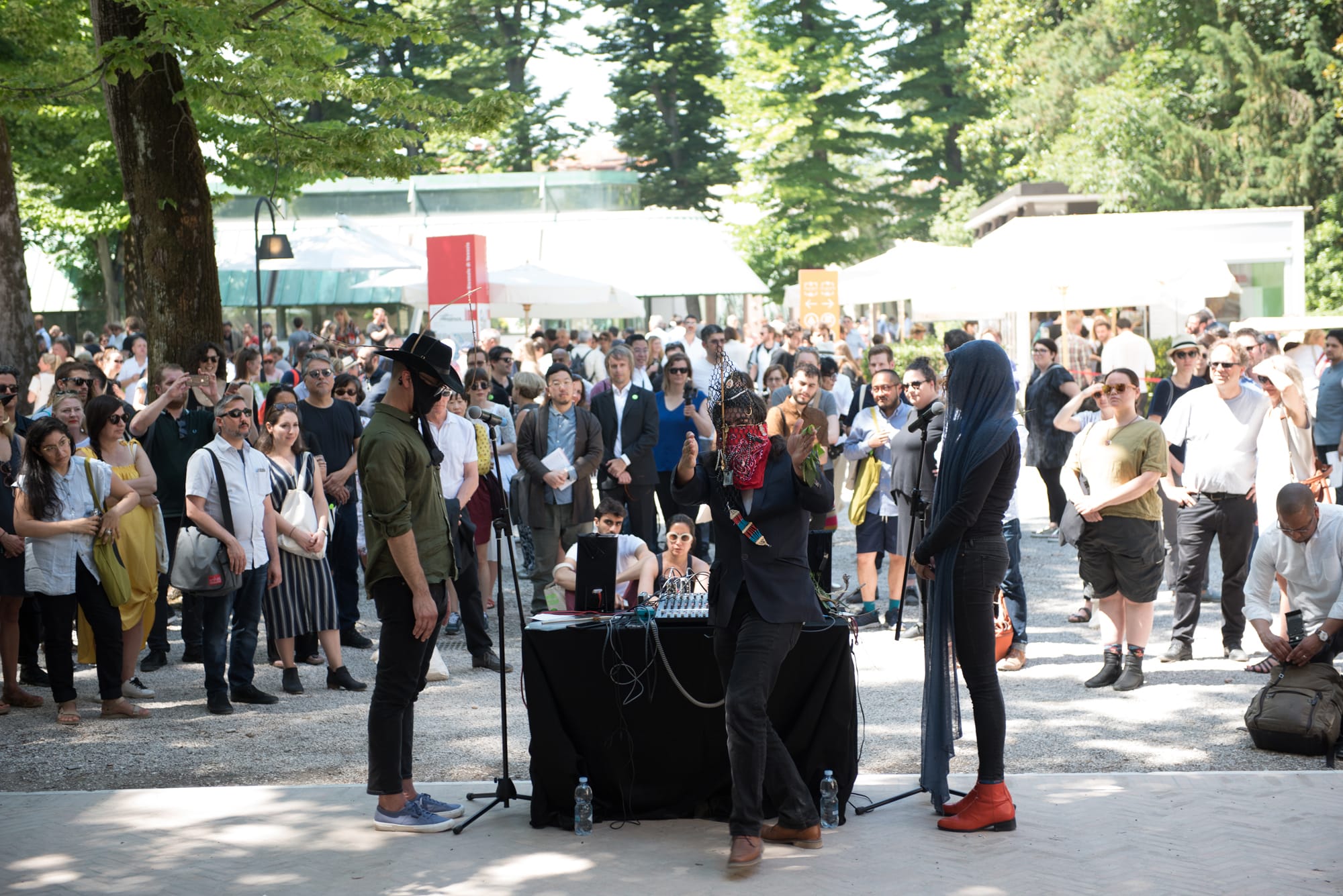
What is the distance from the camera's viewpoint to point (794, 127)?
44.2 m

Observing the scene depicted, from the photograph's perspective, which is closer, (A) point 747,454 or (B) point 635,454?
(A) point 747,454

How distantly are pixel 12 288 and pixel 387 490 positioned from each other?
34.3 ft

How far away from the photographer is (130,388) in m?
15.4

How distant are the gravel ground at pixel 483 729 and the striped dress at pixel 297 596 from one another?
0.43 meters

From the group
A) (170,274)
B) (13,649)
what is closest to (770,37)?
(170,274)

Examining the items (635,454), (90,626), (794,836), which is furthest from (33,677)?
(794,836)

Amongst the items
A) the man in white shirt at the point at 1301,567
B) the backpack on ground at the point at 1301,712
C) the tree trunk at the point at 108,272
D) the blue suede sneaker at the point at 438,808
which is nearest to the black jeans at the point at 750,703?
the blue suede sneaker at the point at 438,808

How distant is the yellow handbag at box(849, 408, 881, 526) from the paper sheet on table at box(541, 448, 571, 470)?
7.17 feet

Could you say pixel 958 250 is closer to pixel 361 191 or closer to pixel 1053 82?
pixel 361 191

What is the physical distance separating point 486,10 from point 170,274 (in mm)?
40800

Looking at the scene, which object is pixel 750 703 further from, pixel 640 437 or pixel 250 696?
pixel 640 437

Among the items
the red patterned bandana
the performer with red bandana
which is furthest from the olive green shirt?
the red patterned bandana

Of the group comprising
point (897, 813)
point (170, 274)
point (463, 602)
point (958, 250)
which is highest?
point (958, 250)

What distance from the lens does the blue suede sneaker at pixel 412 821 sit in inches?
218
